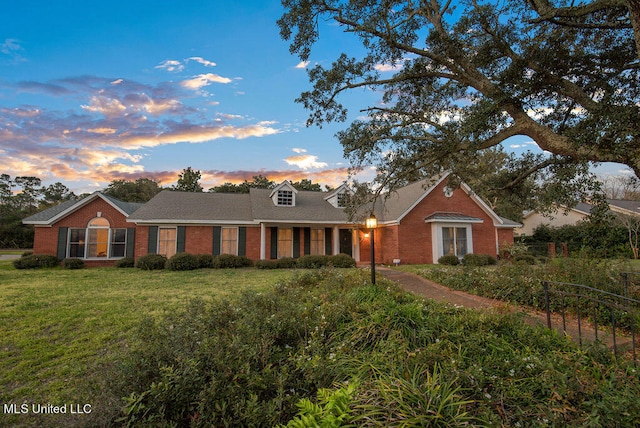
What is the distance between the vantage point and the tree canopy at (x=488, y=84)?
19.8ft

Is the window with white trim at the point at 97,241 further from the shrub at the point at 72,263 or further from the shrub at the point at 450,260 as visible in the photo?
the shrub at the point at 450,260

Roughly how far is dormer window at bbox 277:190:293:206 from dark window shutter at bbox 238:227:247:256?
3.07 meters

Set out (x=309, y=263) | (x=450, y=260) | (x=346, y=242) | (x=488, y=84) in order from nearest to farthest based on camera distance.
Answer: (x=488, y=84), (x=309, y=263), (x=450, y=260), (x=346, y=242)

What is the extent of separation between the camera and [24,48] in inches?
335

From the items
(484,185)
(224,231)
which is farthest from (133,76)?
(484,185)

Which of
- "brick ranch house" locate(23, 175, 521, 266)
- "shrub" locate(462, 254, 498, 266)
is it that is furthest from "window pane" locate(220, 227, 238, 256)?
"shrub" locate(462, 254, 498, 266)

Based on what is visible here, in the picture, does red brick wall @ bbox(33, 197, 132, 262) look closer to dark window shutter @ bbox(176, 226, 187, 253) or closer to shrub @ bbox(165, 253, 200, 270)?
dark window shutter @ bbox(176, 226, 187, 253)

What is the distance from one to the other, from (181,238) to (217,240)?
1.96 metres

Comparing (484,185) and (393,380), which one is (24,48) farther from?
(484,185)

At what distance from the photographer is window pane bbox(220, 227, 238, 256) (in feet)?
57.2

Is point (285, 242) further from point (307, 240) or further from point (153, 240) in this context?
point (153, 240)

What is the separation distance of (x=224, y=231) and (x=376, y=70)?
12734 millimetres

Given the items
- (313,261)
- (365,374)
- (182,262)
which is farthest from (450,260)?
(365,374)

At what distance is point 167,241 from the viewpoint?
16797mm
